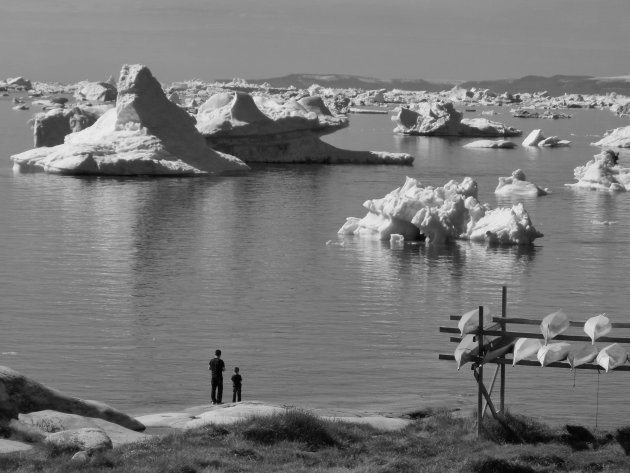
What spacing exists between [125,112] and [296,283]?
30.2m

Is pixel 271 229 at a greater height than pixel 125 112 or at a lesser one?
lesser

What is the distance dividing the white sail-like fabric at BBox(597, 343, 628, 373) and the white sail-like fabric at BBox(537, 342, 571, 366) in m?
0.46

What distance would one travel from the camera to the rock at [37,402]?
1475 cm

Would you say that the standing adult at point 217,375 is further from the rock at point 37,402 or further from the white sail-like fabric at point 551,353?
the white sail-like fabric at point 551,353

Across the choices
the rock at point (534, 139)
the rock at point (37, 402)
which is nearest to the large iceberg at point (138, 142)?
the rock at point (534, 139)

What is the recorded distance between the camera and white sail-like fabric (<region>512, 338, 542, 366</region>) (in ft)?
48.5

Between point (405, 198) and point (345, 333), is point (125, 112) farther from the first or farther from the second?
point (345, 333)

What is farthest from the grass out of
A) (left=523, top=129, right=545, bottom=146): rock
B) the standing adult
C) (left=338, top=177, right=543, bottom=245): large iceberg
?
(left=523, top=129, right=545, bottom=146): rock

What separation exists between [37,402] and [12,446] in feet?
7.27

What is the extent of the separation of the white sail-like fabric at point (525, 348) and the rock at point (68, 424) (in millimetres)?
4691

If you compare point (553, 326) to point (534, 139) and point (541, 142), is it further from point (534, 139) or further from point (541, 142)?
point (534, 139)

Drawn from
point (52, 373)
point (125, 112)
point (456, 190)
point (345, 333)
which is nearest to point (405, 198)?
point (456, 190)

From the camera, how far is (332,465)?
44.0 feet

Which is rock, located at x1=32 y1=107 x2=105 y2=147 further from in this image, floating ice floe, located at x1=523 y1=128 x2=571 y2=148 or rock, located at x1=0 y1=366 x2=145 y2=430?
rock, located at x1=0 y1=366 x2=145 y2=430
